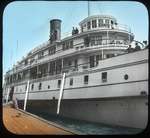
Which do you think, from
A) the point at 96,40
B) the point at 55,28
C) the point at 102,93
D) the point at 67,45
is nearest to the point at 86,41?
the point at 96,40

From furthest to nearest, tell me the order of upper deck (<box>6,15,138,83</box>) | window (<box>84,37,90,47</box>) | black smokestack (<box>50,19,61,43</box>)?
1. window (<box>84,37,90,47</box>)
2. upper deck (<box>6,15,138,83</box>)
3. black smokestack (<box>50,19,61,43</box>)

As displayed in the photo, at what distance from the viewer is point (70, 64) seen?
698 cm

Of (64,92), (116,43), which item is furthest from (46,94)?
(116,43)

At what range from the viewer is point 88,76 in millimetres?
7094

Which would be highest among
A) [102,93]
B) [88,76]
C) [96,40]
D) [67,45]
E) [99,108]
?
[96,40]

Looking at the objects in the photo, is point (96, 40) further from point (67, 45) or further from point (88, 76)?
point (88, 76)

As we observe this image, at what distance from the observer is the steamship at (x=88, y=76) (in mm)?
5855

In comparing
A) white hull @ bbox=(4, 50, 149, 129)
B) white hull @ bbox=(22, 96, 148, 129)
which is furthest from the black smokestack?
white hull @ bbox=(22, 96, 148, 129)

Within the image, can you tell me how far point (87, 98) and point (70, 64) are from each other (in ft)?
2.84

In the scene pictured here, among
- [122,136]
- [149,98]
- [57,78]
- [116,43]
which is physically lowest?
[122,136]

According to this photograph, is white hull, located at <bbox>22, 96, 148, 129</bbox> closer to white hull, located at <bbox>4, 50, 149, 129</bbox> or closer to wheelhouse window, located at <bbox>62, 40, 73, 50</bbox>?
white hull, located at <bbox>4, 50, 149, 129</bbox>

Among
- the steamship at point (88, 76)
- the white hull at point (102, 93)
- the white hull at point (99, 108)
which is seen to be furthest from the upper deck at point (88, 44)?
the white hull at point (99, 108)

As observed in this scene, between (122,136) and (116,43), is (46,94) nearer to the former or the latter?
(116,43)

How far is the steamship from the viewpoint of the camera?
5.86 metres
